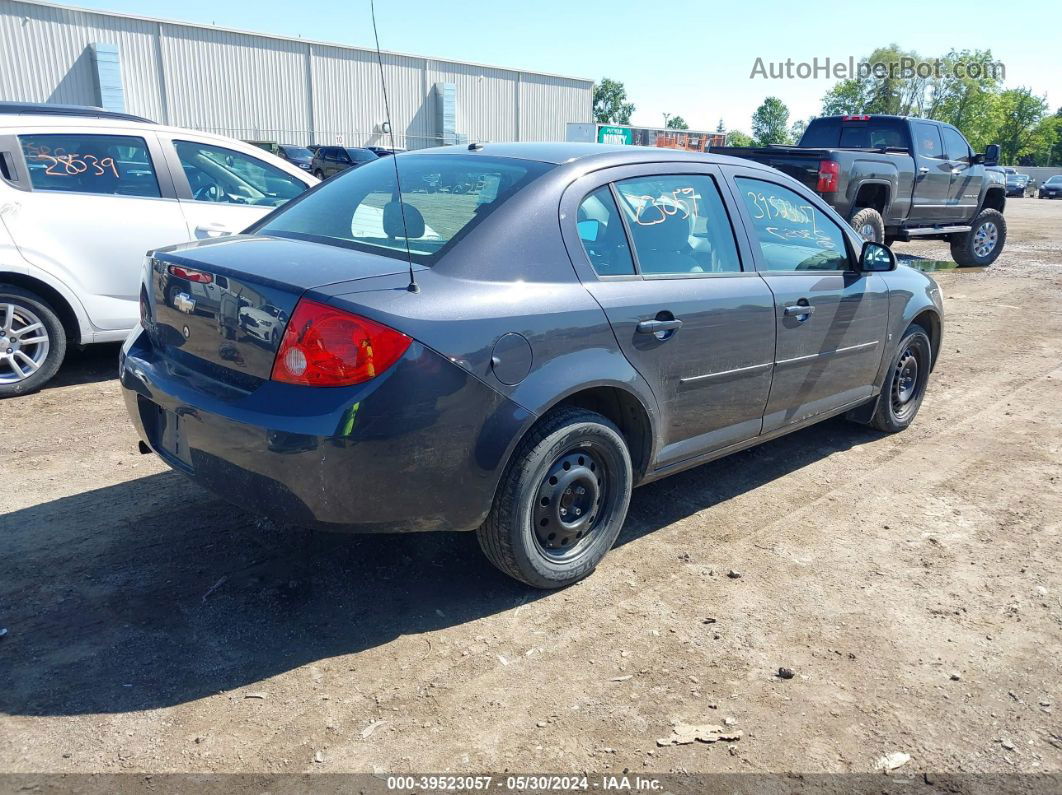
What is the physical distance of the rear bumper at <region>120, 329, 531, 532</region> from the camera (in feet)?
9.08

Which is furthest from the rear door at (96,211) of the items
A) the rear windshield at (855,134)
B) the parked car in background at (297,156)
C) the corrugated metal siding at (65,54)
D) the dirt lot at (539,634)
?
the corrugated metal siding at (65,54)

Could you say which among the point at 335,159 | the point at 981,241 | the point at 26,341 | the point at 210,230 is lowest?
the point at 26,341

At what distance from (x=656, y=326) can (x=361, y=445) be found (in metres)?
1.37

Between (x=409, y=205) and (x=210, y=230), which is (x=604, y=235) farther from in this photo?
(x=210, y=230)

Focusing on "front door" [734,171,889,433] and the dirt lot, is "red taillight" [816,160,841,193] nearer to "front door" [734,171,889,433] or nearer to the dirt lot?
"front door" [734,171,889,433]

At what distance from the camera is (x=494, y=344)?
2.97 meters

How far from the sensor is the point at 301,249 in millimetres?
3283

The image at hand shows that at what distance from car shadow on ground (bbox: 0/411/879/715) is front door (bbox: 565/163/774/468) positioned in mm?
620

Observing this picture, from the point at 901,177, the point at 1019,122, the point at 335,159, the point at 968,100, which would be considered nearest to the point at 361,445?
the point at 901,177

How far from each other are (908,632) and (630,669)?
3.74 feet

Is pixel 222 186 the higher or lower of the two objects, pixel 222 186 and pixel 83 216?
the higher

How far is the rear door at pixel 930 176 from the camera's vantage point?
12.1 metres

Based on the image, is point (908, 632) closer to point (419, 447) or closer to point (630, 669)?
point (630, 669)

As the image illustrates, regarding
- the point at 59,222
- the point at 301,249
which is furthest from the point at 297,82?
the point at 301,249
